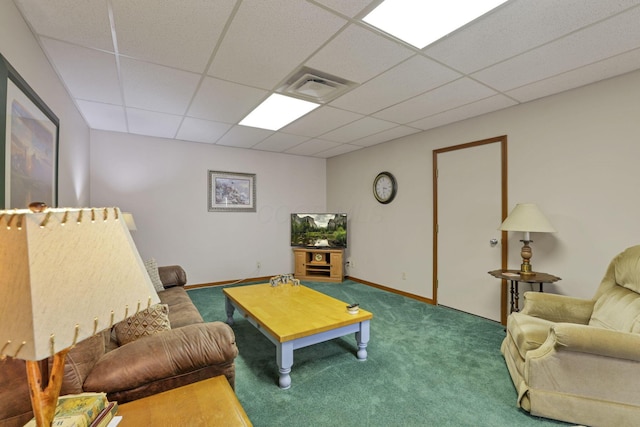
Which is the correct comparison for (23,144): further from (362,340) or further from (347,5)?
(362,340)

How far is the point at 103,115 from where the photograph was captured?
3.49 meters

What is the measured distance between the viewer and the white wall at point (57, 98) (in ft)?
5.23

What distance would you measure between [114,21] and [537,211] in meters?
3.59

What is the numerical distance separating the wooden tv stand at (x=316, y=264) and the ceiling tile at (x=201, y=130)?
2448 millimetres

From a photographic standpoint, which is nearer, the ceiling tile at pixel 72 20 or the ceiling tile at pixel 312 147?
the ceiling tile at pixel 72 20

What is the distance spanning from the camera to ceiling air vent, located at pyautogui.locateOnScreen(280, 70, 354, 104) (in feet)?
8.26

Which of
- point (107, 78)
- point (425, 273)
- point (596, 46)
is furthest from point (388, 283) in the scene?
point (107, 78)

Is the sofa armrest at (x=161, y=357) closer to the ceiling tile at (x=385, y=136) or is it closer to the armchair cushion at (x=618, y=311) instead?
the armchair cushion at (x=618, y=311)

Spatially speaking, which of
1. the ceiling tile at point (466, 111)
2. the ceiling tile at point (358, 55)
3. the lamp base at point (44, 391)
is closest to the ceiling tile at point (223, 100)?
the ceiling tile at point (358, 55)

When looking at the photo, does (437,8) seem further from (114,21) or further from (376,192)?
(376,192)

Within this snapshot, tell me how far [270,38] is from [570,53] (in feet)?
7.13

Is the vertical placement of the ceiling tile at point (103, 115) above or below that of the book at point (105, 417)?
above

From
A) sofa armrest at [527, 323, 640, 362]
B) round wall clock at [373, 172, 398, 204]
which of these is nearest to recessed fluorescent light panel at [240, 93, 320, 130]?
round wall clock at [373, 172, 398, 204]

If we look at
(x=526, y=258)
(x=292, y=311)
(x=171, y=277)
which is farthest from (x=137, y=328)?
(x=526, y=258)
